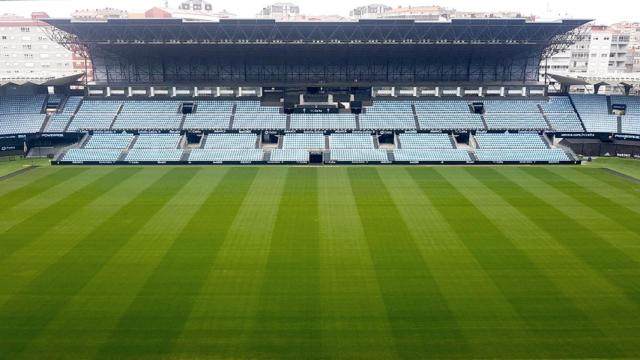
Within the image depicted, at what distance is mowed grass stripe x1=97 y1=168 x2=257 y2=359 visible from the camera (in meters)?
17.8

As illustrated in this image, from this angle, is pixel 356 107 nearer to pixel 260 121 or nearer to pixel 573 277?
pixel 260 121

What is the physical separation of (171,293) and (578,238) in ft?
70.2

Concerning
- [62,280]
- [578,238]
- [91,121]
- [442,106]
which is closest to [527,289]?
[578,238]

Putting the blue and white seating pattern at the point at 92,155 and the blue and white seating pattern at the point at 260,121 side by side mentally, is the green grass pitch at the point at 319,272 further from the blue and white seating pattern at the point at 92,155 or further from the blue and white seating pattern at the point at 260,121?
the blue and white seating pattern at the point at 260,121

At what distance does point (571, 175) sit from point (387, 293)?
1231 inches

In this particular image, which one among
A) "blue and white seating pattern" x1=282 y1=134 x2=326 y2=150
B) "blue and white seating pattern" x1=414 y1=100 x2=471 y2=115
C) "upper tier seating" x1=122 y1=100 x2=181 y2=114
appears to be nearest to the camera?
"blue and white seating pattern" x1=282 y1=134 x2=326 y2=150

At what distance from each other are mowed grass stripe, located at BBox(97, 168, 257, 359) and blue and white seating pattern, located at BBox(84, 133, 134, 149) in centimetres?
2558

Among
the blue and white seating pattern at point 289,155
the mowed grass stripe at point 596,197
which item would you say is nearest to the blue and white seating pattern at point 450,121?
the mowed grass stripe at point 596,197

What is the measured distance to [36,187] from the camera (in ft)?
134

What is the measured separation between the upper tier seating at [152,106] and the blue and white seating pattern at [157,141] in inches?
190

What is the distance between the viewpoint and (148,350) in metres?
17.4

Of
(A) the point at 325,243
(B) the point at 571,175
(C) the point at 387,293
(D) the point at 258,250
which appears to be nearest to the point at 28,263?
(D) the point at 258,250

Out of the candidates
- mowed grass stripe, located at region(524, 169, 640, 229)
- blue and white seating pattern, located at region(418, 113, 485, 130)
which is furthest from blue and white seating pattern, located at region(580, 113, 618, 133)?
mowed grass stripe, located at region(524, 169, 640, 229)

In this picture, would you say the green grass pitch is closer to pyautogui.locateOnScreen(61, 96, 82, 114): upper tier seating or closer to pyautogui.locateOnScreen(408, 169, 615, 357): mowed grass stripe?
pyautogui.locateOnScreen(408, 169, 615, 357): mowed grass stripe
